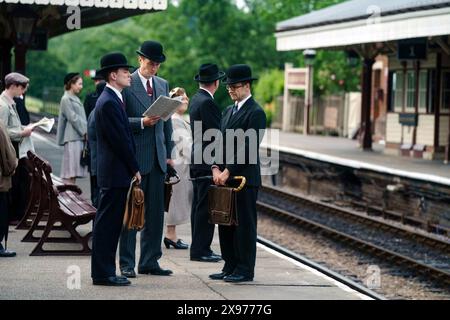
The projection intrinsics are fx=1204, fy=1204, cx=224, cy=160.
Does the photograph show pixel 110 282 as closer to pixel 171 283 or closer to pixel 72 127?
pixel 171 283

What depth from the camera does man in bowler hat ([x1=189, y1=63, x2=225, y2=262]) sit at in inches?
435

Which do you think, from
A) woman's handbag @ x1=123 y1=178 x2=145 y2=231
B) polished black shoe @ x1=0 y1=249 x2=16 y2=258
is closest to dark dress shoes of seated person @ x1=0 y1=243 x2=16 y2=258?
polished black shoe @ x1=0 y1=249 x2=16 y2=258

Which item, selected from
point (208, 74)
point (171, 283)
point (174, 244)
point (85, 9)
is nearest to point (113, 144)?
point (171, 283)

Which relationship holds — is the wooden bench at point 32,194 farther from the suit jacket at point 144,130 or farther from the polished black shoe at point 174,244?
the suit jacket at point 144,130

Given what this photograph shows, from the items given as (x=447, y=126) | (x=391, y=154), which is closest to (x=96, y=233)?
(x=447, y=126)

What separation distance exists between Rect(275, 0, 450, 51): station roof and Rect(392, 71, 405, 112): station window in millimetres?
1972

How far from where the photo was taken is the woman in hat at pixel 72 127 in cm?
1421

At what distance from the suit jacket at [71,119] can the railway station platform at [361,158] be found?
7731 millimetres

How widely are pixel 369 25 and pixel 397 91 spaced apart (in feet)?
13.5

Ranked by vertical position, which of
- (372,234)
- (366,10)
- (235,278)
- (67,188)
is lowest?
(372,234)

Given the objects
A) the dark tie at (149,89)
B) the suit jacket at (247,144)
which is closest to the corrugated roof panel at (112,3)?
the dark tie at (149,89)

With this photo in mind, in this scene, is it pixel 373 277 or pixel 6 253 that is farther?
pixel 373 277

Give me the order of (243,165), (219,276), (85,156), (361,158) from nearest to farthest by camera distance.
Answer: (243,165), (219,276), (85,156), (361,158)

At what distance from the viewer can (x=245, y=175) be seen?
10000 millimetres
